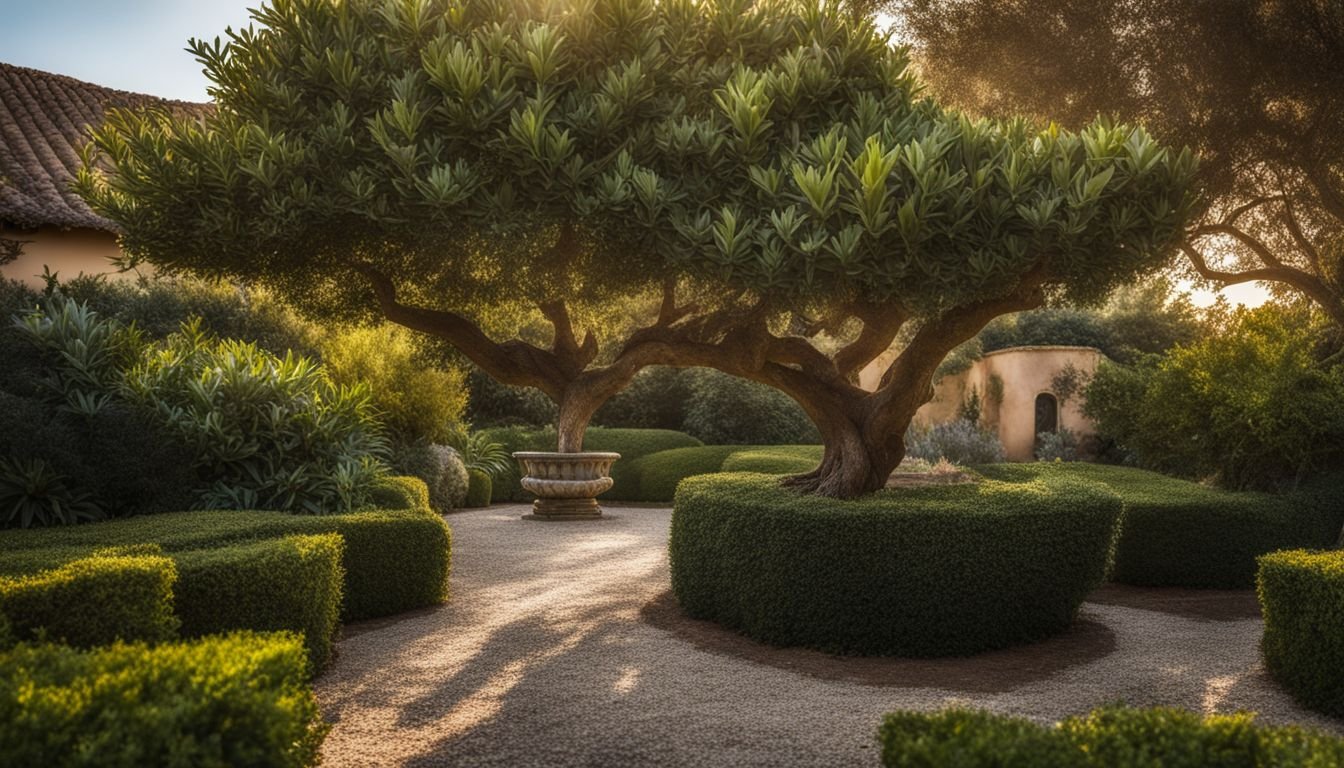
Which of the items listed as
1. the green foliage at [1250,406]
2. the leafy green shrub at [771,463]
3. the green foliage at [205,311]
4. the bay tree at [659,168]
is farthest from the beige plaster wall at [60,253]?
the green foliage at [1250,406]

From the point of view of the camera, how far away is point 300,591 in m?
5.71

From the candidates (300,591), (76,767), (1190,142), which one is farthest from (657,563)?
(76,767)

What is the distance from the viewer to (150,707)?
9.27ft

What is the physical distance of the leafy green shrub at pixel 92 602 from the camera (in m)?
4.14

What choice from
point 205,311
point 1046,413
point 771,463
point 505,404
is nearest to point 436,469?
point 205,311

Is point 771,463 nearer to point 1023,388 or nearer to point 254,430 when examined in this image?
point 254,430

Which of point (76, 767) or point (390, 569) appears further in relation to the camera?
point (390, 569)

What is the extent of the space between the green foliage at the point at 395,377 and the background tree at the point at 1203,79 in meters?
8.10

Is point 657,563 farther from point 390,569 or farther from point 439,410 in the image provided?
point 439,410

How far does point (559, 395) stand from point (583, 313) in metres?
1.44

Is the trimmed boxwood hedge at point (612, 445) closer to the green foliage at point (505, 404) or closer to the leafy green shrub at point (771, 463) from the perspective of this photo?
the green foliage at point (505, 404)

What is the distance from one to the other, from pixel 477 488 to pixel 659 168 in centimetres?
1111

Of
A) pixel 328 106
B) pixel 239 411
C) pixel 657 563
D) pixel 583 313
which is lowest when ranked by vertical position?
pixel 657 563

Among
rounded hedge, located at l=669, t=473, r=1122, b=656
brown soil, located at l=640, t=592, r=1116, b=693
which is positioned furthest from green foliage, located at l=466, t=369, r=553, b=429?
rounded hedge, located at l=669, t=473, r=1122, b=656
